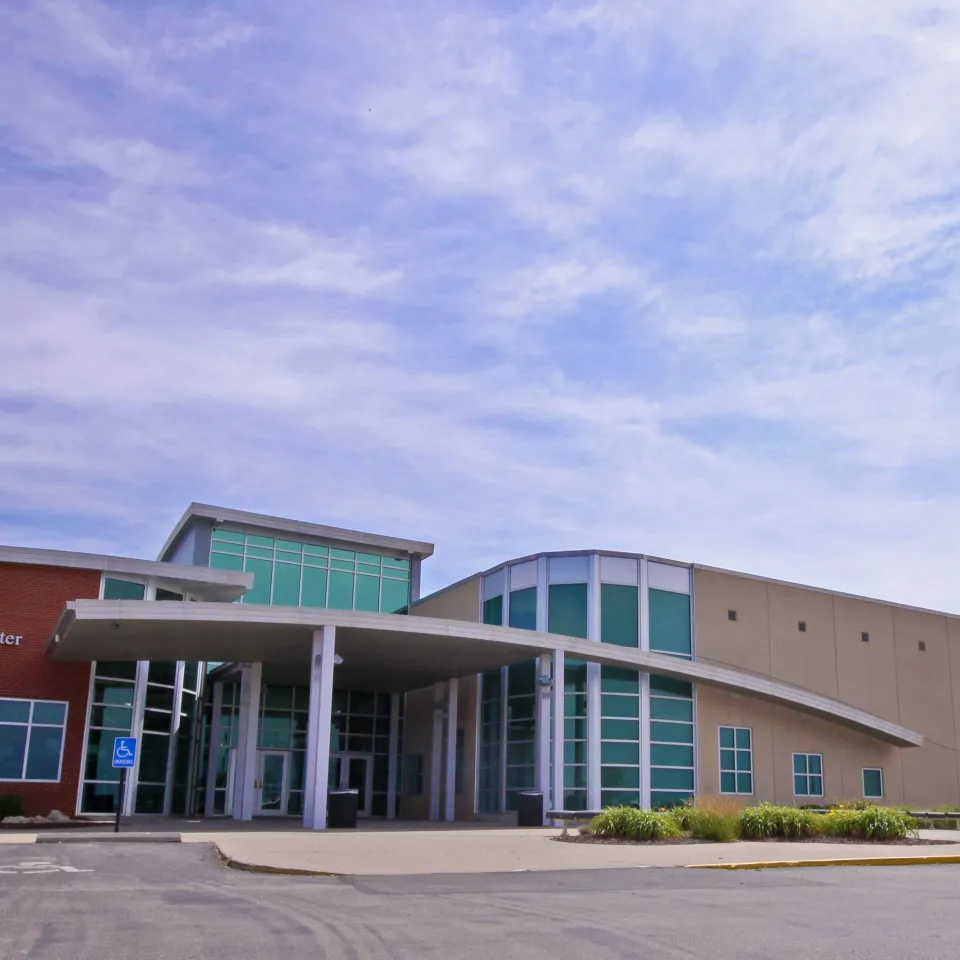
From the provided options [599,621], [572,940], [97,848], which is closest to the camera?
[572,940]

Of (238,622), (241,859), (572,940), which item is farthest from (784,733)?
(572,940)

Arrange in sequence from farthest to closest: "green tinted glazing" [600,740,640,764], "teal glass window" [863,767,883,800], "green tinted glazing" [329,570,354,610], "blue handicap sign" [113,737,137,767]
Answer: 1. "green tinted glazing" [329,570,354,610]
2. "teal glass window" [863,767,883,800]
3. "green tinted glazing" [600,740,640,764]
4. "blue handicap sign" [113,737,137,767]

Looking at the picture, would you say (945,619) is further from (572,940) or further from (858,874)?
(572,940)

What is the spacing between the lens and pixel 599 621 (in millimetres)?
32062

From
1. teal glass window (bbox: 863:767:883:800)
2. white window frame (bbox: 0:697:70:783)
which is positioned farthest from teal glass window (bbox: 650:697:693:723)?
white window frame (bbox: 0:697:70:783)

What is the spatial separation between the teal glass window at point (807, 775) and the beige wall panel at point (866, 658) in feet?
8.34

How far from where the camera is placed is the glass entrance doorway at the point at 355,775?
124 ft

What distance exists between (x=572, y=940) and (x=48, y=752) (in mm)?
23102

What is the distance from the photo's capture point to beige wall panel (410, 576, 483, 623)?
35406 mm

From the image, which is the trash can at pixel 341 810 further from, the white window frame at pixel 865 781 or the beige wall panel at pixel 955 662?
the beige wall panel at pixel 955 662

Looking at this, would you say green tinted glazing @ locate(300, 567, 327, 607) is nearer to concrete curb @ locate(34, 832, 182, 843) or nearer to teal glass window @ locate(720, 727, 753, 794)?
teal glass window @ locate(720, 727, 753, 794)

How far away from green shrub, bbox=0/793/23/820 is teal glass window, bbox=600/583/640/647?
608 inches

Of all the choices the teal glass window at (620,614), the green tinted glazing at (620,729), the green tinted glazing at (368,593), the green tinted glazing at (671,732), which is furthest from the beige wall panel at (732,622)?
the green tinted glazing at (368,593)

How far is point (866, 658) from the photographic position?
120 feet
